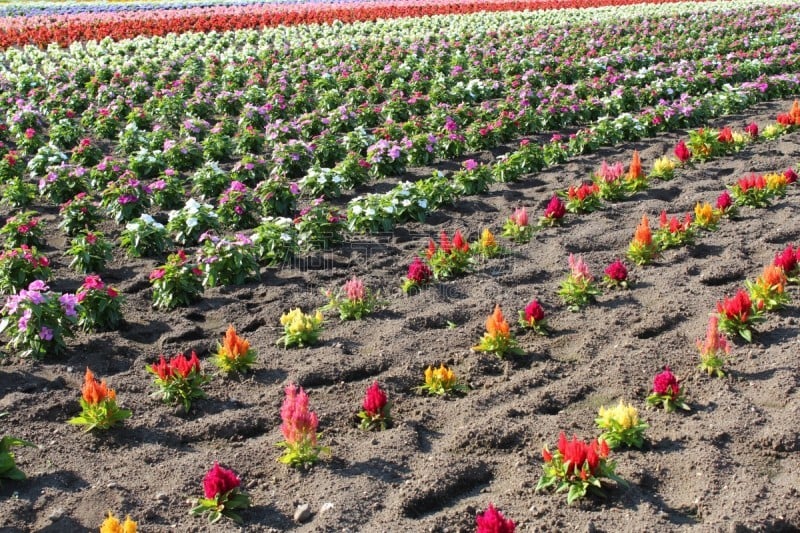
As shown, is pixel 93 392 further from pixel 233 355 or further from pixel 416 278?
pixel 416 278

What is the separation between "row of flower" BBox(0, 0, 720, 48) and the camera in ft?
66.9

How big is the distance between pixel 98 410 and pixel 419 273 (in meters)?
2.79

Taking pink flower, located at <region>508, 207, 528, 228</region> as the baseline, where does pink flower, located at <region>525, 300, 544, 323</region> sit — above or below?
below

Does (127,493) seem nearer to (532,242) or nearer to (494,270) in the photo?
(494,270)

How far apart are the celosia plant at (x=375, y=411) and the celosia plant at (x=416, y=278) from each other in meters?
1.83

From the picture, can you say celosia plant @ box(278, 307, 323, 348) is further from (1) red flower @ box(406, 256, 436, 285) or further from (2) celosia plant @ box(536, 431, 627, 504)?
(2) celosia plant @ box(536, 431, 627, 504)

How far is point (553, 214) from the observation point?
8.05 metres

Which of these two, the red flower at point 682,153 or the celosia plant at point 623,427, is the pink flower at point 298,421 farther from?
the red flower at point 682,153

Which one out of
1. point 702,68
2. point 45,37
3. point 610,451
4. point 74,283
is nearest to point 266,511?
point 610,451

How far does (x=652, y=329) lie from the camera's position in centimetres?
596

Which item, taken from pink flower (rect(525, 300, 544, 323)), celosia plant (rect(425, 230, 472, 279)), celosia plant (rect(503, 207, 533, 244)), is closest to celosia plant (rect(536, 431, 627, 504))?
pink flower (rect(525, 300, 544, 323))

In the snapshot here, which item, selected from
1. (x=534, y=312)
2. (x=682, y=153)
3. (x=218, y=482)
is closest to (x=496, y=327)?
(x=534, y=312)

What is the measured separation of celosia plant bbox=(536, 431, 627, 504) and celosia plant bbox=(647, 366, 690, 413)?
2.69 feet

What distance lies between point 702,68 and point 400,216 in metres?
9.10
